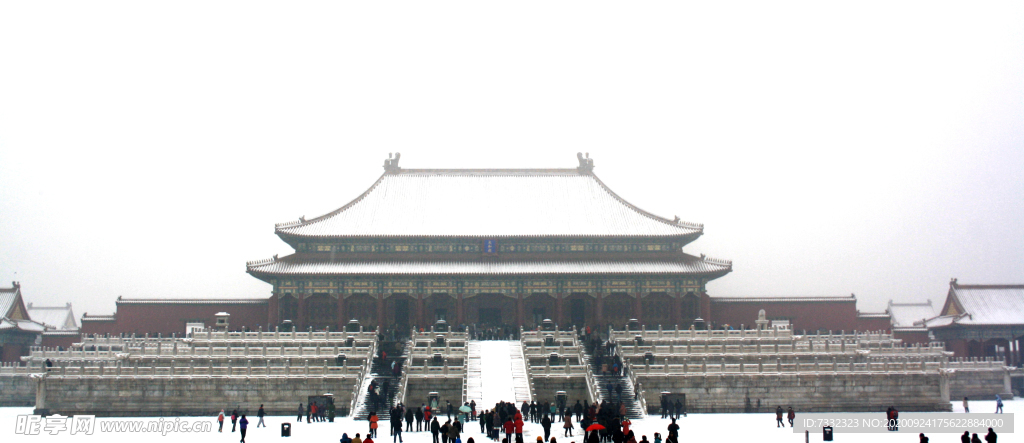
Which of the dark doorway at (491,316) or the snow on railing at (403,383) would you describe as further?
the dark doorway at (491,316)

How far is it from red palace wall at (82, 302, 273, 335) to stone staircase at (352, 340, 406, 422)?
17402 mm

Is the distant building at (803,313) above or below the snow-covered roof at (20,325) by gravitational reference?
above

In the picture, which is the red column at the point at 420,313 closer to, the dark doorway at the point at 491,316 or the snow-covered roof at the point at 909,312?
the dark doorway at the point at 491,316

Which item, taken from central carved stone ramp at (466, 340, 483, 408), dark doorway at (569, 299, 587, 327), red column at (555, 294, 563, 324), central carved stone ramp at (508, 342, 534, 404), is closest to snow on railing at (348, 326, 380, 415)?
central carved stone ramp at (466, 340, 483, 408)

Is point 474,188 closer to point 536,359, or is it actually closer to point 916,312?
point 536,359

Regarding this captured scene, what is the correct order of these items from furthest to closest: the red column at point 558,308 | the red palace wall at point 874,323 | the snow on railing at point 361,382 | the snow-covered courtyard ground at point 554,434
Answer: the red palace wall at point 874,323
the red column at point 558,308
the snow on railing at point 361,382
the snow-covered courtyard ground at point 554,434

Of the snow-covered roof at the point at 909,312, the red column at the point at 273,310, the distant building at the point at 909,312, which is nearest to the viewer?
the red column at the point at 273,310

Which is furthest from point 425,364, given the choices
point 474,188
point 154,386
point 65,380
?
point 474,188

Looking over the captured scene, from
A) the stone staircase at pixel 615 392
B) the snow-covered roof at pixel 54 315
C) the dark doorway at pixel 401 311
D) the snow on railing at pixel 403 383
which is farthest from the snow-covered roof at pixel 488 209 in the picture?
the snow-covered roof at pixel 54 315

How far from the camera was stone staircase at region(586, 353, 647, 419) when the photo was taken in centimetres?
3128

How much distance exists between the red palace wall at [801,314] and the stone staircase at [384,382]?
23.2 meters

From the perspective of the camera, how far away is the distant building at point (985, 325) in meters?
53.4

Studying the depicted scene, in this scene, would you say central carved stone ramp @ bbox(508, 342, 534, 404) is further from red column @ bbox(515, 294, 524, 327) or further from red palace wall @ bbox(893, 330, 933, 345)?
red palace wall @ bbox(893, 330, 933, 345)

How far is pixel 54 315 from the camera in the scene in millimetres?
75188
